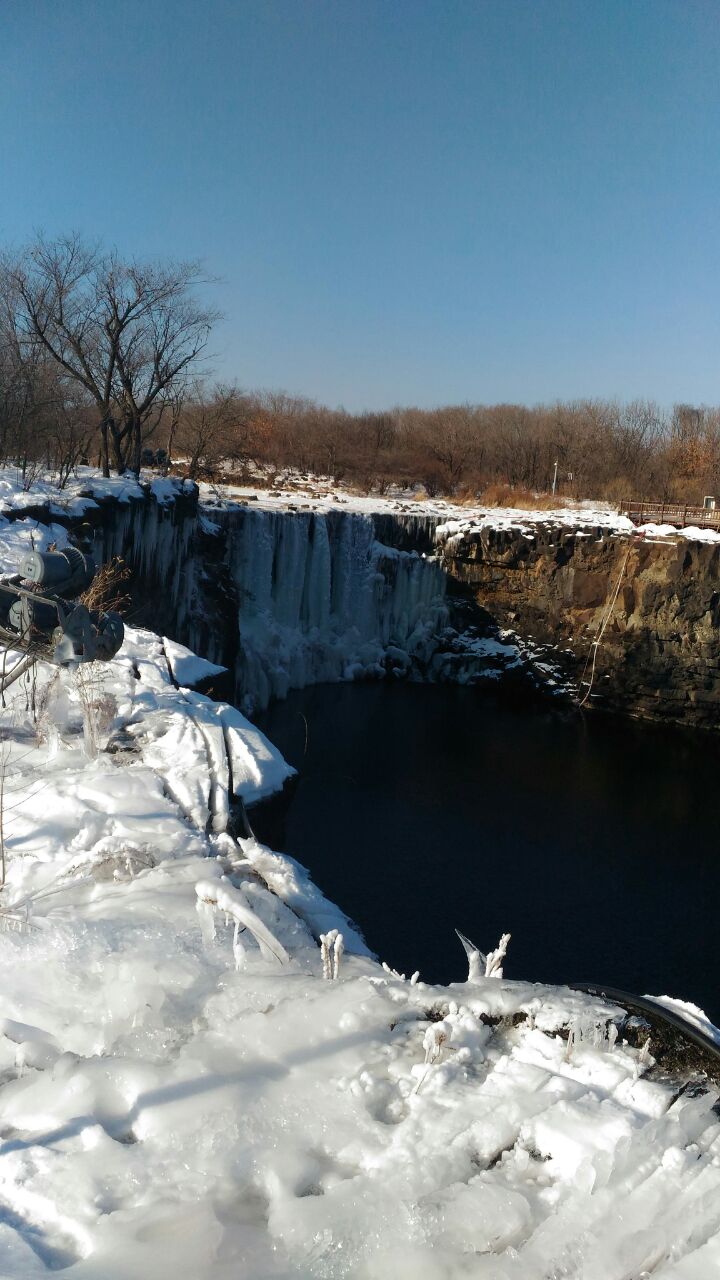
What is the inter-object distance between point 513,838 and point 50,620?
9784 mm

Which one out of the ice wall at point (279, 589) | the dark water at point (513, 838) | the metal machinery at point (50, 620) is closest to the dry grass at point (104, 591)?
the metal machinery at point (50, 620)

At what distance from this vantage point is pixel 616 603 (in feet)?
77.7

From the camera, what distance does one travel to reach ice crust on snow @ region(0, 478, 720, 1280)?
1833 mm

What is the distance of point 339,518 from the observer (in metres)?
23.4

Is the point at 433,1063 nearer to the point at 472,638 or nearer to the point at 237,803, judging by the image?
the point at 237,803

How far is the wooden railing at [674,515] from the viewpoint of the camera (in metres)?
23.9

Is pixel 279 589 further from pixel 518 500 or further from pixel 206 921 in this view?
pixel 206 921

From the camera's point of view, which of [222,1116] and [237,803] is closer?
[222,1116]

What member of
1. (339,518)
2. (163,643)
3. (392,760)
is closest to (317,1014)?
(163,643)

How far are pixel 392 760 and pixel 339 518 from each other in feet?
29.9

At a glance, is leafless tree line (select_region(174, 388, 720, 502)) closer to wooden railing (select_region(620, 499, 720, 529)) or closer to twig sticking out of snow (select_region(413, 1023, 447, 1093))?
wooden railing (select_region(620, 499, 720, 529))

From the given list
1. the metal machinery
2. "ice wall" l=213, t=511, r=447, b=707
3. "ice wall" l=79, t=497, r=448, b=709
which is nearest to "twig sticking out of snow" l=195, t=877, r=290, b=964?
the metal machinery

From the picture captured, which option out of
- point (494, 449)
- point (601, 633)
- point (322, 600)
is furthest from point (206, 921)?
point (494, 449)

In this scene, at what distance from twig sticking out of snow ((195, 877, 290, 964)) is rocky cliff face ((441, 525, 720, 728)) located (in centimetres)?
2145
